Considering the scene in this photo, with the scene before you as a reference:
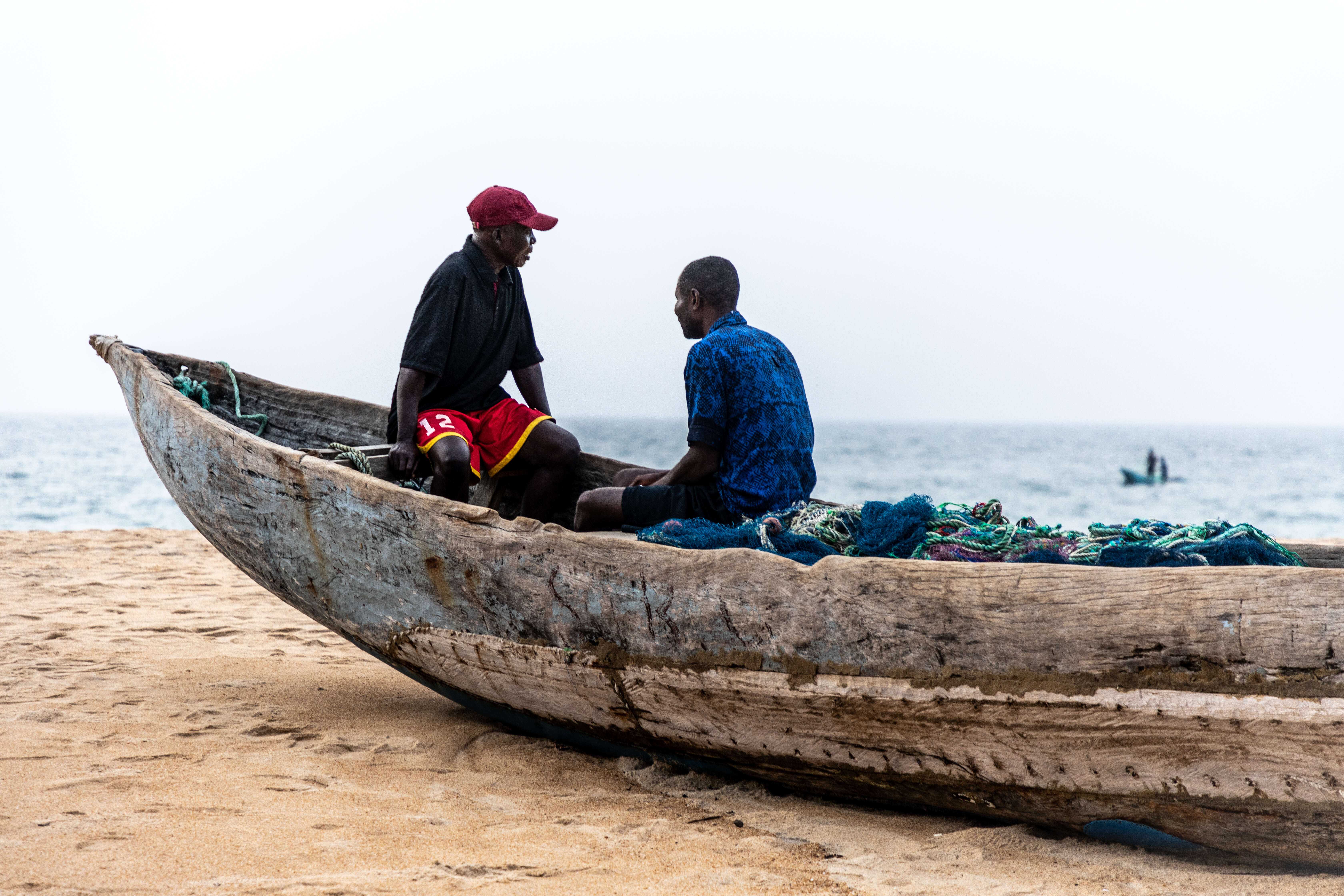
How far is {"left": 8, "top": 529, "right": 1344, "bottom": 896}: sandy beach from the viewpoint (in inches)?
76.6

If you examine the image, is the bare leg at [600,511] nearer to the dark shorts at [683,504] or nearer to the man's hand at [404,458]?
the dark shorts at [683,504]

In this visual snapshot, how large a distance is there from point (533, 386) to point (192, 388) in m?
1.63

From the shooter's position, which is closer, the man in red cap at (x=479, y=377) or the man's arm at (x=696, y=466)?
the man's arm at (x=696, y=466)

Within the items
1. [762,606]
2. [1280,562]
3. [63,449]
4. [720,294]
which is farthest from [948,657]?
[63,449]

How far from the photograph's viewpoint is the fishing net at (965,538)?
7.50 ft

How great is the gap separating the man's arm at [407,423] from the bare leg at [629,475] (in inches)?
31.1

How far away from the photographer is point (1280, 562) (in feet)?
7.46

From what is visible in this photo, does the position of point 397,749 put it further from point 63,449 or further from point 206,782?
point 63,449

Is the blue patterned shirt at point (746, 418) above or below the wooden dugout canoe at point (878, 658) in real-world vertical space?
above

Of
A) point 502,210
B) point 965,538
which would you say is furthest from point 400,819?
point 502,210

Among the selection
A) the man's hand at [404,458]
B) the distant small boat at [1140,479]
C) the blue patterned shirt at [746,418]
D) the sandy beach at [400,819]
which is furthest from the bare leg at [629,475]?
the distant small boat at [1140,479]

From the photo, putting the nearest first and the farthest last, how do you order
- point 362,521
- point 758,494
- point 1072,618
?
1. point 1072,618
2. point 362,521
3. point 758,494

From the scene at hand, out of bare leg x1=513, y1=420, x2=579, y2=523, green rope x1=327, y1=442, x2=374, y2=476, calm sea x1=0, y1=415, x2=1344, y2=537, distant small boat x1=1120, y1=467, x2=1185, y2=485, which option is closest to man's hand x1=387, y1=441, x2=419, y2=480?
green rope x1=327, y1=442, x2=374, y2=476

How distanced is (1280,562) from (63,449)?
132ft
